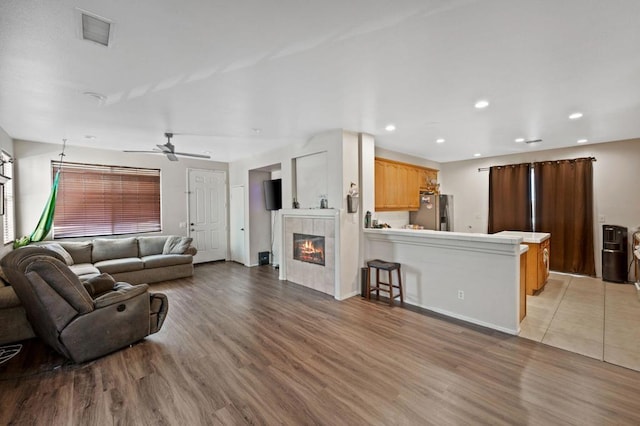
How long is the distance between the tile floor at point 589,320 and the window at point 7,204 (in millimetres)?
7215

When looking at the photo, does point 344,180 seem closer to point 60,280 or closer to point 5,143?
point 60,280

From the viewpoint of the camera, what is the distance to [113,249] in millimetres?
5402

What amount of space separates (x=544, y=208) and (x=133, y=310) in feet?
24.2

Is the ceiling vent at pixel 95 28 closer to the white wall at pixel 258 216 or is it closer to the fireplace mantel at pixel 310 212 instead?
the fireplace mantel at pixel 310 212

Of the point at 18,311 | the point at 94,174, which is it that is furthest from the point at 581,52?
the point at 94,174

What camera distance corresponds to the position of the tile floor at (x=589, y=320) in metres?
2.75

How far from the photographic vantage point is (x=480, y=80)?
261cm

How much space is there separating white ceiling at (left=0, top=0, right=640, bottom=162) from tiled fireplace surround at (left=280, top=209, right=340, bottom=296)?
1.48 metres

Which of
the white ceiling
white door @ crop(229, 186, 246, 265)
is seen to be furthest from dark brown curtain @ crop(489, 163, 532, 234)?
white door @ crop(229, 186, 246, 265)

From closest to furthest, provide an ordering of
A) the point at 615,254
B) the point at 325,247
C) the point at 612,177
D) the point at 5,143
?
1. the point at 5,143
2. the point at 325,247
3. the point at 615,254
4. the point at 612,177

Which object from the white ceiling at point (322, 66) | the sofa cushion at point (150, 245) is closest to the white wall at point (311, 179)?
the white ceiling at point (322, 66)

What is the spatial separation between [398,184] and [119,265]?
5.61 m

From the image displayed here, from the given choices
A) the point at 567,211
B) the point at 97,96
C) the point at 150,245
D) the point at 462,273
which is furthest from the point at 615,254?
the point at 150,245

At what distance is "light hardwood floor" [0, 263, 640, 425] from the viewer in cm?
194
